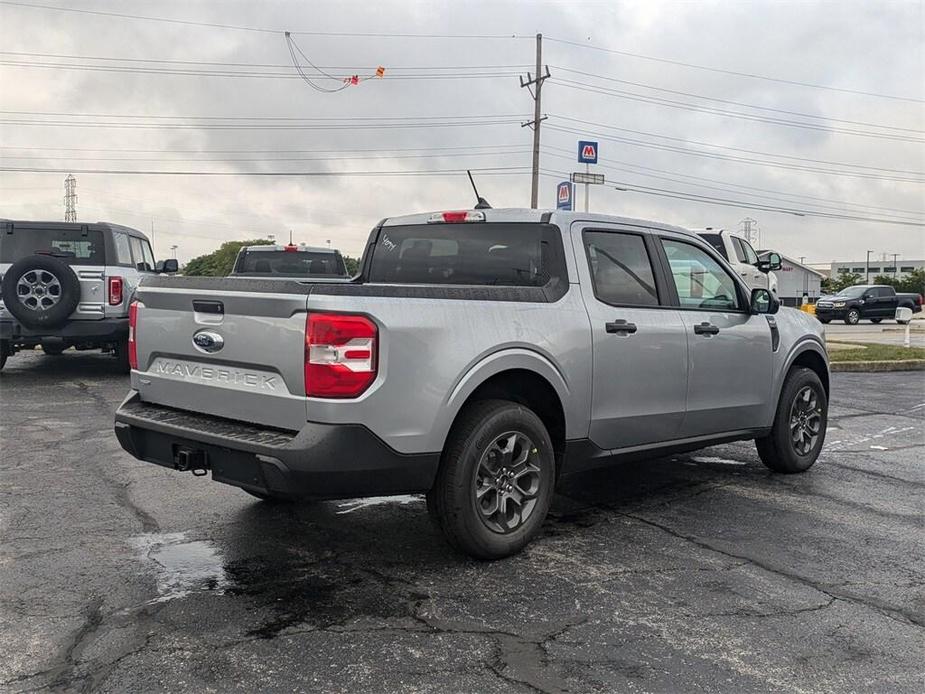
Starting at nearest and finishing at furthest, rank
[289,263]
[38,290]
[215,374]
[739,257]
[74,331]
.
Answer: [215,374], [38,290], [74,331], [289,263], [739,257]

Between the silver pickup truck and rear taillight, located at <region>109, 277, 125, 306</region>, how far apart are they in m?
7.01

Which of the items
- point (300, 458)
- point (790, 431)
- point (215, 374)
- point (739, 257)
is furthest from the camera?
point (739, 257)

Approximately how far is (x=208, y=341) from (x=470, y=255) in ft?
5.58

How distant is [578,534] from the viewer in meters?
5.02

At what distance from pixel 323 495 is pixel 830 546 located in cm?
291

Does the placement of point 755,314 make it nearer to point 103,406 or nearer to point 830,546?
point 830,546

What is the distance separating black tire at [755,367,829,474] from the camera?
21.4 ft

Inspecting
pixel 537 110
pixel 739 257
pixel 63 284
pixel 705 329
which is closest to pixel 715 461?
pixel 705 329

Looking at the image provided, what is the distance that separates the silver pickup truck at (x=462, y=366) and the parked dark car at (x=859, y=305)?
31245mm

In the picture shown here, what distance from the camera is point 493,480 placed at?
4.45m

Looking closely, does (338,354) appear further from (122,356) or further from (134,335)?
(122,356)

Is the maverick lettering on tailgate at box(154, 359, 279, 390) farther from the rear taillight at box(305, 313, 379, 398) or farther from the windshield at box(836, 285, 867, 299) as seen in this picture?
the windshield at box(836, 285, 867, 299)

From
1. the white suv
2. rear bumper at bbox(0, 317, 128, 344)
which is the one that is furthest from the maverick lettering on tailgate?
the white suv

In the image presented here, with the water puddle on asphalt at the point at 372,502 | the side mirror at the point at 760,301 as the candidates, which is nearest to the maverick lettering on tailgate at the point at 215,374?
the water puddle on asphalt at the point at 372,502
